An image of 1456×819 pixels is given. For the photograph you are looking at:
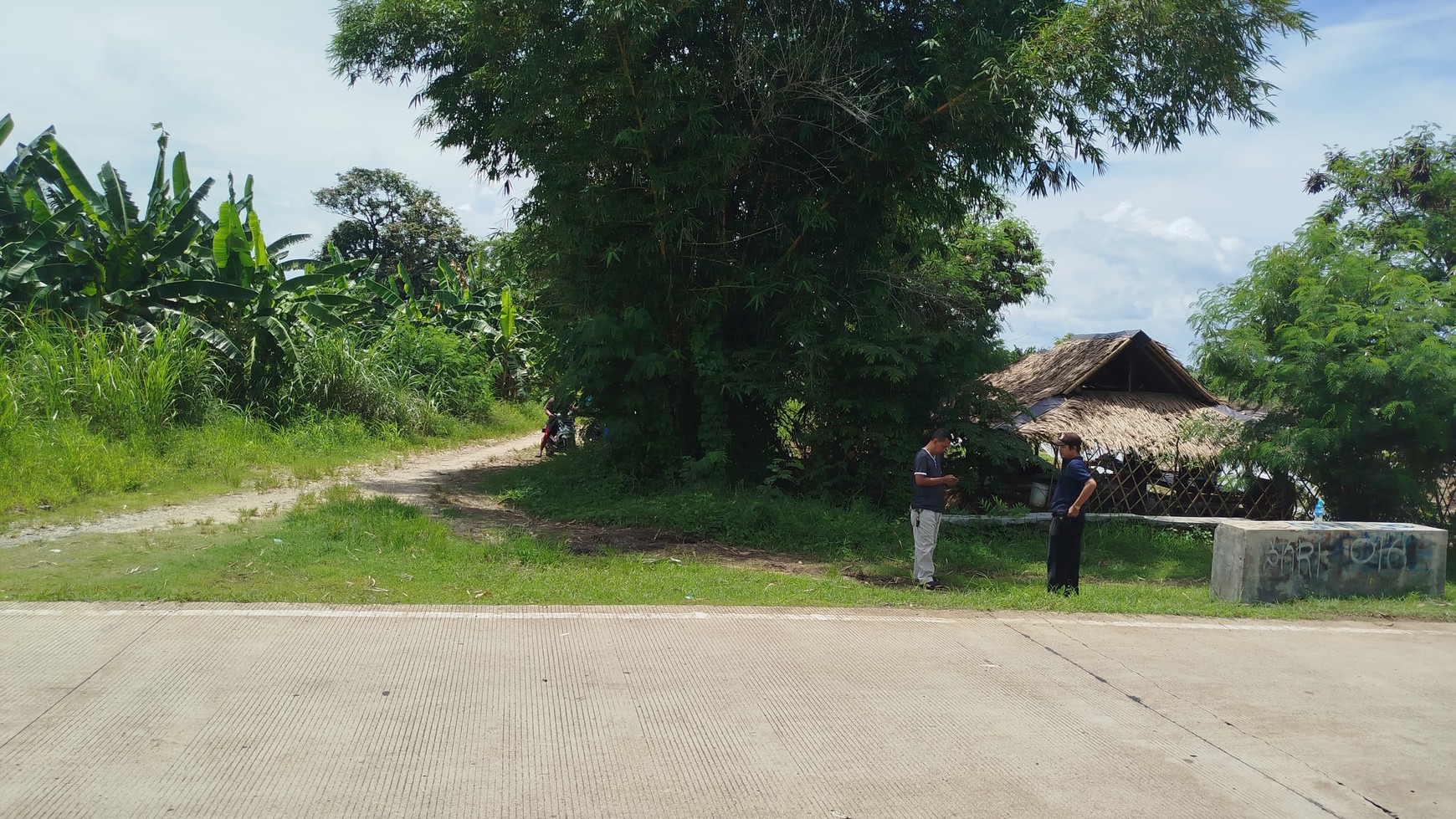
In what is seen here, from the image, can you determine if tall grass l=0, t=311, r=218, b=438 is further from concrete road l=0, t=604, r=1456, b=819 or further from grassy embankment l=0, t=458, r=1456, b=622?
concrete road l=0, t=604, r=1456, b=819

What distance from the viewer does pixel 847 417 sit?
46.6ft

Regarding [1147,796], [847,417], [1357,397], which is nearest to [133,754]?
[1147,796]

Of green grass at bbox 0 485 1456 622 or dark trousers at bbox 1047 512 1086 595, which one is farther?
dark trousers at bbox 1047 512 1086 595

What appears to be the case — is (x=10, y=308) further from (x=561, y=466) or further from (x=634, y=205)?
Answer: (x=634, y=205)

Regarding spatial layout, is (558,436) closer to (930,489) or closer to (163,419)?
(163,419)

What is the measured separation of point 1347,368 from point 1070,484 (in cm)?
617

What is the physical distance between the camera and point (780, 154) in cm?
1430

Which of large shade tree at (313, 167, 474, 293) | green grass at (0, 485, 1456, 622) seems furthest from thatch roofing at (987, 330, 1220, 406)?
large shade tree at (313, 167, 474, 293)

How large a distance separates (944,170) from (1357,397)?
625 centimetres

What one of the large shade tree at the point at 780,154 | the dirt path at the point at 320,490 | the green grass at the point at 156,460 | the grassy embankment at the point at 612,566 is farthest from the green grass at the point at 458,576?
the large shade tree at the point at 780,154

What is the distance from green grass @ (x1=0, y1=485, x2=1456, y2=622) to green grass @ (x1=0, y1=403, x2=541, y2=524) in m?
1.80

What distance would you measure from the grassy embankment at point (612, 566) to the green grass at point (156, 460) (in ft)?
5.75

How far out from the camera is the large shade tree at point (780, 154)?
40.3 feet

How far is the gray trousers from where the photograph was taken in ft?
31.3
